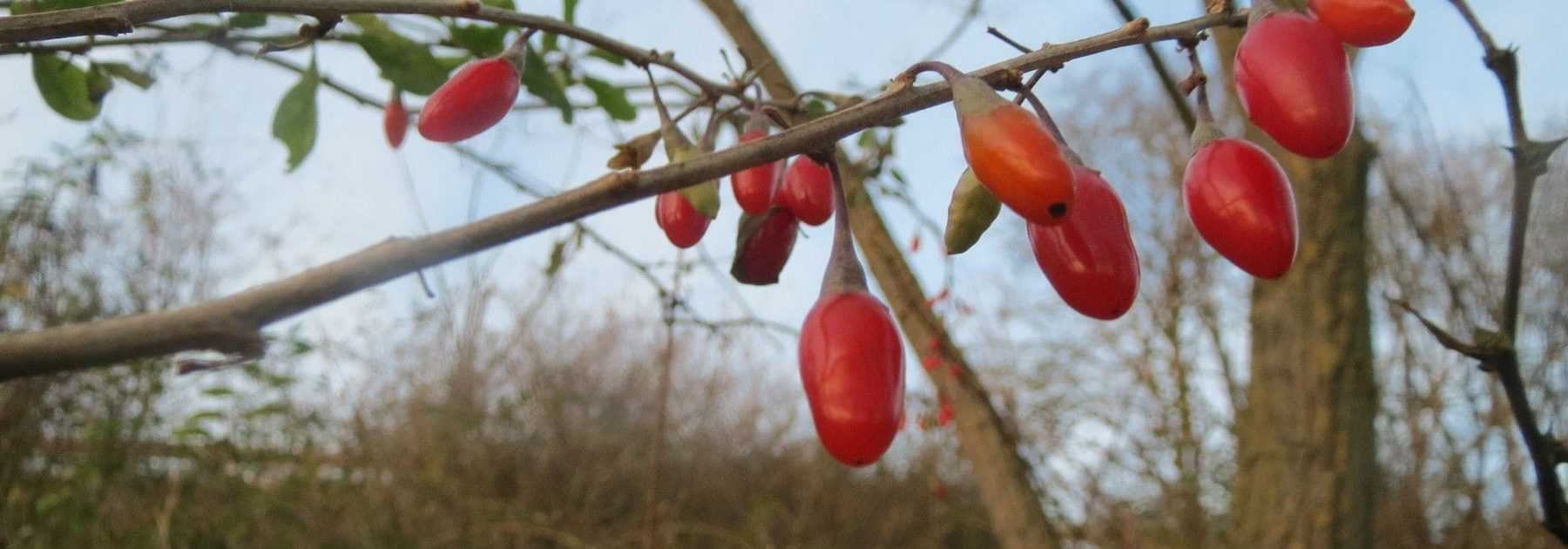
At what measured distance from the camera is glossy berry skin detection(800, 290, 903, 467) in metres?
0.40

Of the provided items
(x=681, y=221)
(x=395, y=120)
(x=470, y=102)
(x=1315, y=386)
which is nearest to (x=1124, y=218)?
(x=681, y=221)

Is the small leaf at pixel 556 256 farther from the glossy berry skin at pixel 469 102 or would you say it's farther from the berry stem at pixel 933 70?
the berry stem at pixel 933 70

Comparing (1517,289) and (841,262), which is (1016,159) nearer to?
(841,262)

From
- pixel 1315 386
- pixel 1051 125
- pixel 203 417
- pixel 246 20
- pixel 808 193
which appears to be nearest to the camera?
pixel 1051 125

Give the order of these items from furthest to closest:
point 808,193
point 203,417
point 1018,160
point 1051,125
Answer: point 203,417
point 808,193
point 1051,125
point 1018,160

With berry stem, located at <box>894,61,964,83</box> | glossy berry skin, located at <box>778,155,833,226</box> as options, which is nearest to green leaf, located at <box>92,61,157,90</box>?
glossy berry skin, located at <box>778,155,833,226</box>

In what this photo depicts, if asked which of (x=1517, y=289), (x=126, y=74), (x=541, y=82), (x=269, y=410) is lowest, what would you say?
(x=1517, y=289)

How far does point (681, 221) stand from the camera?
55 centimetres

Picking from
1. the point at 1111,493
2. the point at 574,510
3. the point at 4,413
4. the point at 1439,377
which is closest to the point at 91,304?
the point at 4,413

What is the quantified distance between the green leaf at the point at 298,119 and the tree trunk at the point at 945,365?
0.50 meters

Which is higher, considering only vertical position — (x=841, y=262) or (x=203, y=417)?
(x=203, y=417)

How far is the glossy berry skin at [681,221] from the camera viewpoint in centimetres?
55

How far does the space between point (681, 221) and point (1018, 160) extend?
0.25 metres

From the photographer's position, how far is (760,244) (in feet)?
1.64
